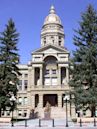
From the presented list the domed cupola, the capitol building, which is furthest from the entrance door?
the domed cupola

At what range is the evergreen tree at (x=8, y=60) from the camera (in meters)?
47.2

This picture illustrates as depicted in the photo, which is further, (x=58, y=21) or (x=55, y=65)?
(x=58, y=21)

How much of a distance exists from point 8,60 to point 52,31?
38535 mm

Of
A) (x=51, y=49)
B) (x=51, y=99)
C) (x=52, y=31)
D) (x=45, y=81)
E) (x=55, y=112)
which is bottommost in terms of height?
(x=55, y=112)

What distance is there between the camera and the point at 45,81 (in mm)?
72062

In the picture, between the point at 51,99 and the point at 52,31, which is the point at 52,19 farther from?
the point at 51,99

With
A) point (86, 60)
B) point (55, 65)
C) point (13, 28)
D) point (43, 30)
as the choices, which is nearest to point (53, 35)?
point (43, 30)

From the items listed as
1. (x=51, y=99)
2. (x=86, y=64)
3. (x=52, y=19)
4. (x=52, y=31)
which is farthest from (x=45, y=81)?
(x=86, y=64)

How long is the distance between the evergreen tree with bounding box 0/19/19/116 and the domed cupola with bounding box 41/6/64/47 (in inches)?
1340

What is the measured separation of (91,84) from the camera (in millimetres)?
43438

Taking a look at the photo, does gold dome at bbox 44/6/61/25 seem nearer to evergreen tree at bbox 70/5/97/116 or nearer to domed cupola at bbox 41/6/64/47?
domed cupola at bbox 41/6/64/47

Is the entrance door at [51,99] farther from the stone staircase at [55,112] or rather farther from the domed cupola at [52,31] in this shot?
the domed cupola at [52,31]

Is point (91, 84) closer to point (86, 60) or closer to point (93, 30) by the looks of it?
point (86, 60)

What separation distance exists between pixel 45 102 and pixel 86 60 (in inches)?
1194
